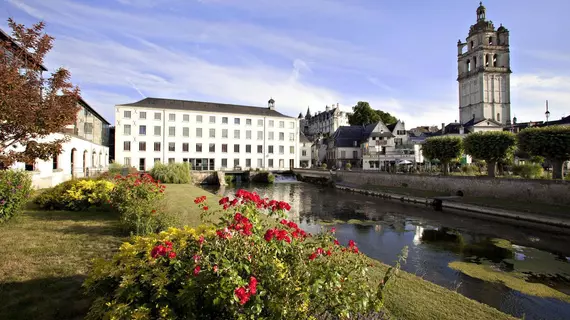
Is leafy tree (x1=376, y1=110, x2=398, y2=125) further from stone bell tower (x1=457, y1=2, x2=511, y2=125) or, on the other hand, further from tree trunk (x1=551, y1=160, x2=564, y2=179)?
tree trunk (x1=551, y1=160, x2=564, y2=179)

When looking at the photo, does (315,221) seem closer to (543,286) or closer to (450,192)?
(543,286)

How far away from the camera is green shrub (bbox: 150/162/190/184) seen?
3186cm

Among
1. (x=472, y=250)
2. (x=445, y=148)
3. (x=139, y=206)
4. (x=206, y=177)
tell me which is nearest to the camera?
(x=139, y=206)

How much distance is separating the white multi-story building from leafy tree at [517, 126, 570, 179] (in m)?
42.4

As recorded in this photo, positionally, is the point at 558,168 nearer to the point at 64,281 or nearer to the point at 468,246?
the point at 468,246

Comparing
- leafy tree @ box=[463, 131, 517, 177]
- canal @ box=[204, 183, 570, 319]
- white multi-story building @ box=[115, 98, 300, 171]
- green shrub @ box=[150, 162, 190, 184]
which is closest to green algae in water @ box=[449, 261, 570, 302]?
canal @ box=[204, 183, 570, 319]

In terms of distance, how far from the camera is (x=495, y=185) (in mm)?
23109

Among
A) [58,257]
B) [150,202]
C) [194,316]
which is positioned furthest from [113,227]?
[194,316]

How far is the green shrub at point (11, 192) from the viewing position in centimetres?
814

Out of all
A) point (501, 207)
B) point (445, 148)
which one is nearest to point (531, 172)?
point (445, 148)

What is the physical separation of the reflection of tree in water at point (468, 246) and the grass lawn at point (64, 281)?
21.1 ft

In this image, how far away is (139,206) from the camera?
8.95m

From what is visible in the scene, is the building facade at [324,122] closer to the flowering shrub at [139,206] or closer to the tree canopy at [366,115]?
the tree canopy at [366,115]

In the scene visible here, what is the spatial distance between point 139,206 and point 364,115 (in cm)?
7362
